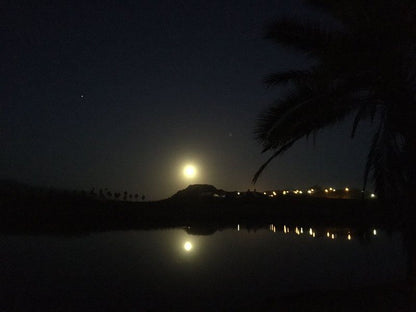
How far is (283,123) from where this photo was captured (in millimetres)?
8570

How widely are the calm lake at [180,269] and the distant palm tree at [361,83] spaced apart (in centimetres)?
422

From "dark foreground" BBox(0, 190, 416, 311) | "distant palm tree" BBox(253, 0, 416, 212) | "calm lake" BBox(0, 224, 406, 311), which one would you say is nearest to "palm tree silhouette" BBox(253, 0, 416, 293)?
"distant palm tree" BBox(253, 0, 416, 212)

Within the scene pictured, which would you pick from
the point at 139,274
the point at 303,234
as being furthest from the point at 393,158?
the point at 303,234

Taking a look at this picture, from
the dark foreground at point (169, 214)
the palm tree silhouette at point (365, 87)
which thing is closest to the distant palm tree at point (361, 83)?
the palm tree silhouette at point (365, 87)

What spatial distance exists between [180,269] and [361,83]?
9733mm

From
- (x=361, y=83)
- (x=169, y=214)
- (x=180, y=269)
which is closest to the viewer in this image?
(x=361, y=83)

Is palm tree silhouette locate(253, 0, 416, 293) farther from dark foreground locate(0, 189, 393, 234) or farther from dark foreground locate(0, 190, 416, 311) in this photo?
dark foreground locate(0, 189, 393, 234)

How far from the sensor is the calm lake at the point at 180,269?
11.0 meters

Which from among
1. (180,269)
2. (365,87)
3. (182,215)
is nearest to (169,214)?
(182,215)

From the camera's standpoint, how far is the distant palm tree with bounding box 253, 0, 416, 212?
7444 mm

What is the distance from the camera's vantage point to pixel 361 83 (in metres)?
8.25

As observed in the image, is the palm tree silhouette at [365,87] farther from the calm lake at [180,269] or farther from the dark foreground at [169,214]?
the dark foreground at [169,214]

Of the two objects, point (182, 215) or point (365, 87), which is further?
point (182, 215)

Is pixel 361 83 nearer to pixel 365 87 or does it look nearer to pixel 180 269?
pixel 365 87
